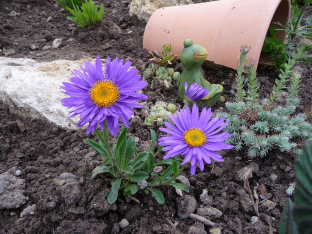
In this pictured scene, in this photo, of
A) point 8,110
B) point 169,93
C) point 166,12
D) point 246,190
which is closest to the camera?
point 246,190

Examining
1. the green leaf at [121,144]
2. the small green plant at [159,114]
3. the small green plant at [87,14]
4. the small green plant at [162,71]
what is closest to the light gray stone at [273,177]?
the small green plant at [159,114]

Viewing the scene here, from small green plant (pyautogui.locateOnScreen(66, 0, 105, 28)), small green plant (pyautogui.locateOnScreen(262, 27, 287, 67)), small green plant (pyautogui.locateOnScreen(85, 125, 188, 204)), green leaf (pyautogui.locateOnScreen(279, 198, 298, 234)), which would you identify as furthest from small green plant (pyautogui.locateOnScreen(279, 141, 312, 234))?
small green plant (pyautogui.locateOnScreen(66, 0, 105, 28))

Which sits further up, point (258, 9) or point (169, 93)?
point (258, 9)

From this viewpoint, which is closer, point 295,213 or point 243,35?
point 295,213

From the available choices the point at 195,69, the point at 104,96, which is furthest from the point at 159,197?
the point at 195,69

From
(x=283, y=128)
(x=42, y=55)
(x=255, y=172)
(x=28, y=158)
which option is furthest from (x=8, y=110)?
(x=283, y=128)

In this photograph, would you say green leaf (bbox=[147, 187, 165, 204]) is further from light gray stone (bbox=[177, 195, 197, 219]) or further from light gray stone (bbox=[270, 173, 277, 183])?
light gray stone (bbox=[270, 173, 277, 183])

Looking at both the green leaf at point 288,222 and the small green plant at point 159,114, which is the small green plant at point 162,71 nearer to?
the small green plant at point 159,114

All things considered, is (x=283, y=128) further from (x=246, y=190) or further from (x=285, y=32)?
(x=285, y=32)
